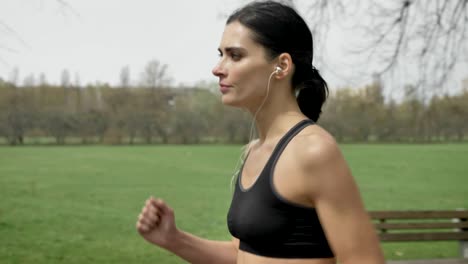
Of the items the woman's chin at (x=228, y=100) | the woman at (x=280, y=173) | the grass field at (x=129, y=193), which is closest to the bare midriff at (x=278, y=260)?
the woman at (x=280, y=173)

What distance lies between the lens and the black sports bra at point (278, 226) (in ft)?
3.32

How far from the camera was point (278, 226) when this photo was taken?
3.31 ft

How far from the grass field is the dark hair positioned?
7.35m

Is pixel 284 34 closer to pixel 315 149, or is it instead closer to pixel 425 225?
pixel 315 149

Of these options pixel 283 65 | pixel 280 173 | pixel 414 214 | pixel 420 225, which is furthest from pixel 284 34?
pixel 420 225

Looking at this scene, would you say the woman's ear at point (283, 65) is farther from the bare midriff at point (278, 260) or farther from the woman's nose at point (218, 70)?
the bare midriff at point (278, 260)

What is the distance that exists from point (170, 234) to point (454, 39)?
5.38 meters

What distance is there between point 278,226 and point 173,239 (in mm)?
277

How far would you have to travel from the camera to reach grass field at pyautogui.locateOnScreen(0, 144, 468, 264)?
9281mm

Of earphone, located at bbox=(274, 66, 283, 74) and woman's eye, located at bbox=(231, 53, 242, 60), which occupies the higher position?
woman's eye, located at bbox=(231, 53, 242, 60)

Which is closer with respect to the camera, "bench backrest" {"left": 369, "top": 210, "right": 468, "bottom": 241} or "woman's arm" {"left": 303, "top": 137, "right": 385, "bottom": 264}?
"woman's arm" {"left": 303, "top": 137, "right": 385, "bottom": 264}

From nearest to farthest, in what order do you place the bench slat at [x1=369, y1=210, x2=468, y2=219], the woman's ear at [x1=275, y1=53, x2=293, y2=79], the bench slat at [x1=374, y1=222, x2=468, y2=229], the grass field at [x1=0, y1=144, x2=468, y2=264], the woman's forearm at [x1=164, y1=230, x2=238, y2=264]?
1. the woman's ear at [x1=275, y1=53, x2=293, y2=79]
2. the woman's forearm at [x1=164, y1=230, x2=238, y2=264]
3. the bench slat at [x1=369, y1=210, x2=468, y2=219]
4. the bench slat at [x1=374, y1=222, x2=468, y2=229]
5. the grass field at [x1=0, y1=144, x2=468, y2=264]

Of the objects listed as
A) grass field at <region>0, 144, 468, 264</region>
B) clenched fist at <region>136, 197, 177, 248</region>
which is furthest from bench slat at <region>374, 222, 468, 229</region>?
clenched fist at <region>136, 197, 177, 248</region>

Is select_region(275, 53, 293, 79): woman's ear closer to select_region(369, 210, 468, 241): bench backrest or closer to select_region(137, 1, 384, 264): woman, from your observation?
select_region(137, 1, 384, 264): woman
